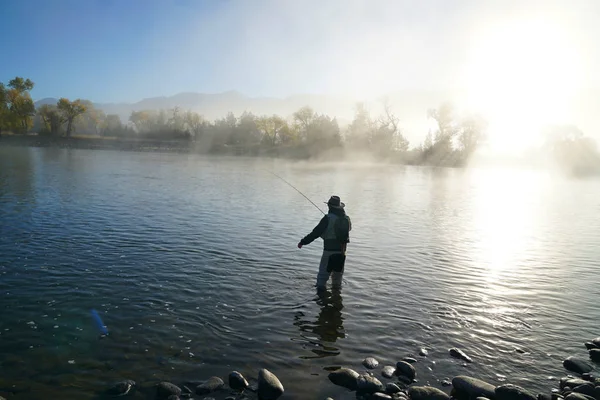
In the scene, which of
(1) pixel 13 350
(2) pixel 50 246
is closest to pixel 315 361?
(1) pixel 13 350

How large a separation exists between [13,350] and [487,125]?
135 meters

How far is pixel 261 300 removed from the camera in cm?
1166

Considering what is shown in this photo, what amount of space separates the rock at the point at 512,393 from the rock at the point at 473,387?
0.33 ft

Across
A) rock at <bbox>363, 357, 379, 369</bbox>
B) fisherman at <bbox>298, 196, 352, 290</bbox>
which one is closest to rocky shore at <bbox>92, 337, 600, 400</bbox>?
rock at <bbox>363, 357, 379, 369</bbox>

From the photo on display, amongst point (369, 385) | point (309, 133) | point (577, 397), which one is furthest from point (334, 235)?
point (309, 133)

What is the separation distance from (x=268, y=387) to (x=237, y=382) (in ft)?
2.03

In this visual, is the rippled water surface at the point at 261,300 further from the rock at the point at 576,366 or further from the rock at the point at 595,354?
the rock at the point at 595,354

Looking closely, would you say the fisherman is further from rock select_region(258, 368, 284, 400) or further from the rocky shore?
rock select_region(258, 368, 284, 400)

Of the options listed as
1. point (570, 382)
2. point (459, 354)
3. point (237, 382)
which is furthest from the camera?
point (459, 354)

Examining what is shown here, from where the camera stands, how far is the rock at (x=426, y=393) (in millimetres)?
7121

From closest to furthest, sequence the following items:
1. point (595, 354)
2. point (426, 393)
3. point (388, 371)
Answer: point (426, 393) < point (388, 371) < point (595, 354)

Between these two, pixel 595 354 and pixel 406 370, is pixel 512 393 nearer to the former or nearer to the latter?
pixel 406 370

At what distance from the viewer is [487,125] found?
124000mm

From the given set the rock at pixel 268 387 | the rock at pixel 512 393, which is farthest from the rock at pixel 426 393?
the rock at pixel 268 387
